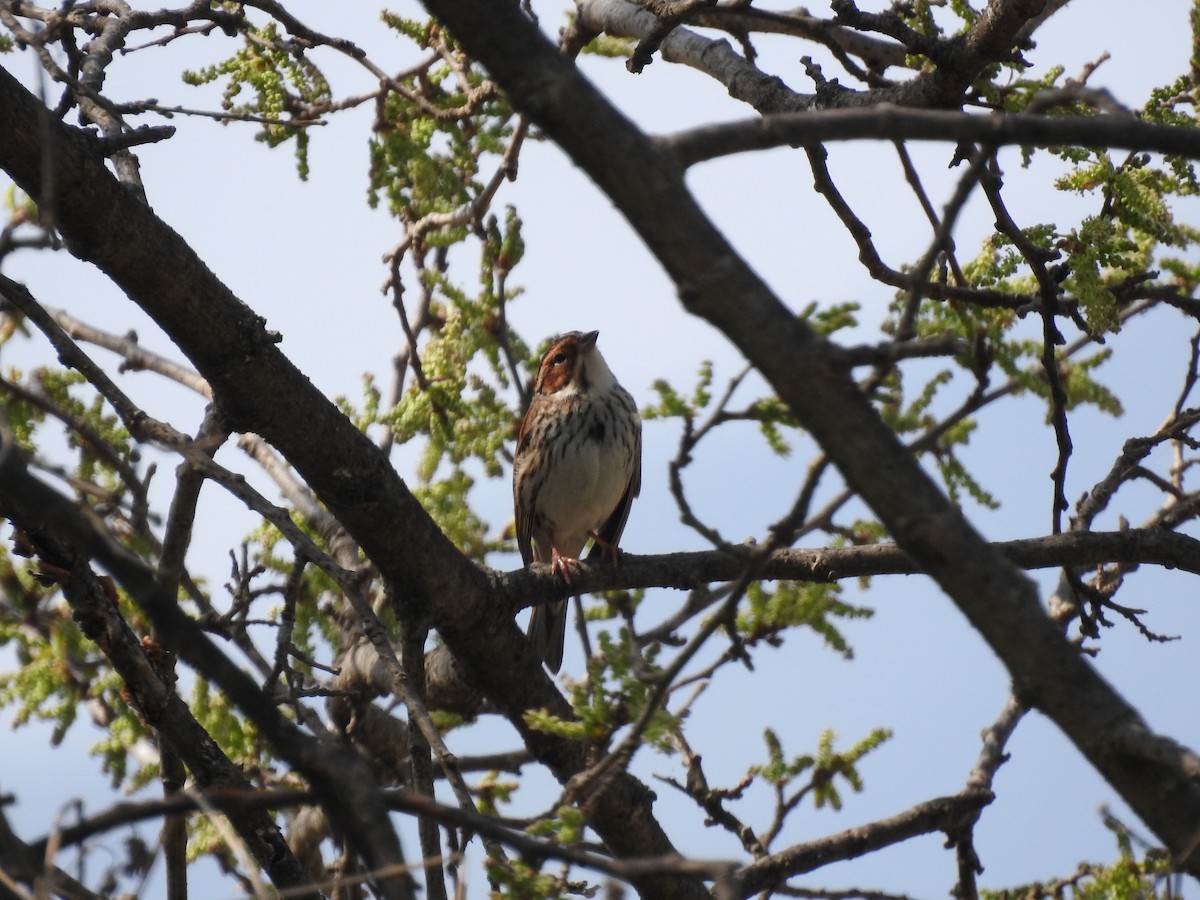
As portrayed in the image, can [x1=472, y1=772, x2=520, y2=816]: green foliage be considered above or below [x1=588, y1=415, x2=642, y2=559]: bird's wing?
below

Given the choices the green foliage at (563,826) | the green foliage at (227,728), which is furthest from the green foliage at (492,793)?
the green foliage at (563,826)

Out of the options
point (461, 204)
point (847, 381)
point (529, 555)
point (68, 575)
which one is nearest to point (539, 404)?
point (529, 555)

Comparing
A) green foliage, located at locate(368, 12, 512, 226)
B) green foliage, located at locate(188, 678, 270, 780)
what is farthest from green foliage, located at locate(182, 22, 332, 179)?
green foliage, located at locate(188, 678, 270, 780)

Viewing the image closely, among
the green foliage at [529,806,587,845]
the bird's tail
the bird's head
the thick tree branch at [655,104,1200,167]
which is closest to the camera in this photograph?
the thick tree branch at [655,104,1200,167]

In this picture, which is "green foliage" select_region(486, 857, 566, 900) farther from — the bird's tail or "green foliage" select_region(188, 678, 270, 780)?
the bird's tail

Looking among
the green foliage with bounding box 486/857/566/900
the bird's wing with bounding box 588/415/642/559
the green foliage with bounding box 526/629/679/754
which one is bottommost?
the green foliage with bounding box 486/857/566/900

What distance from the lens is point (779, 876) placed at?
400cm

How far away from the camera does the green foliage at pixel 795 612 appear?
190 inches

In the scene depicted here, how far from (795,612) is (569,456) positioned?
2603 millimetres

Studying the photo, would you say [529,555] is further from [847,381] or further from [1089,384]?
[847,381]

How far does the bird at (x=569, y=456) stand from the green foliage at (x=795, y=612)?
6.08 ft

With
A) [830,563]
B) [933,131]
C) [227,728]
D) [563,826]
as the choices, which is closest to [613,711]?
[563,826]

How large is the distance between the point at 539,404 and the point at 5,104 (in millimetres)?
4575

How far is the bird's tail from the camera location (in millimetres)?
7414
